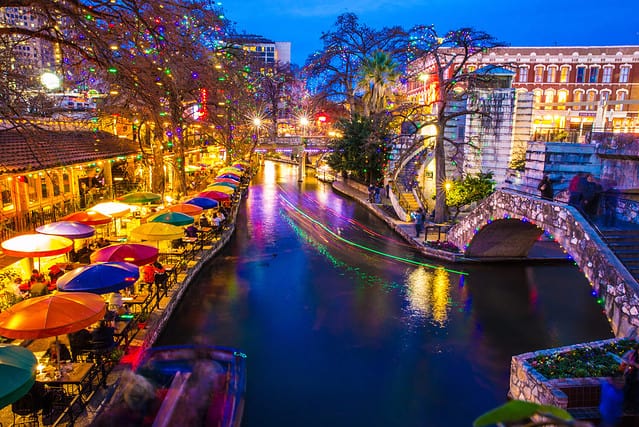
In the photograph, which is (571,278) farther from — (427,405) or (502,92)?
(502,92)

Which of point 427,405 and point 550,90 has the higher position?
point 550,90

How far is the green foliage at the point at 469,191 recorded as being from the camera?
2795cm

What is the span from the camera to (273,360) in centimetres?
1255

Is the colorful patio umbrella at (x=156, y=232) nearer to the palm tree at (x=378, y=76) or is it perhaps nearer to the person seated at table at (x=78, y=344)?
the person seated at table at (x=78, y=344)

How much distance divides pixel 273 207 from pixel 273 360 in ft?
79.4

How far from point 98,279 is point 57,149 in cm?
1093

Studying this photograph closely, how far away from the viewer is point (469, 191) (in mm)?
27969

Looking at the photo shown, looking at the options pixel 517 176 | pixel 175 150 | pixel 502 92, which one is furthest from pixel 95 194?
pixel 502 92

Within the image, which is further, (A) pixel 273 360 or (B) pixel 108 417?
(A) pixel 273 360

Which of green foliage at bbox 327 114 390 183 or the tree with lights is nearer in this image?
the tree with lights

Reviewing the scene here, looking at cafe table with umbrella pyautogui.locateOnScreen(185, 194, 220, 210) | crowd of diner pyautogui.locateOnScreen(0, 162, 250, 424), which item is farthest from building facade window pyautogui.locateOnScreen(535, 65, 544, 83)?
crowd of diner pyautogui.locateOnScreen(0, 162, 250, 424)

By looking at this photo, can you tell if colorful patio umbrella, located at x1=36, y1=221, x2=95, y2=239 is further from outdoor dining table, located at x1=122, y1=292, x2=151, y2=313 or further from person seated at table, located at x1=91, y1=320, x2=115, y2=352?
person seated at table, located at x1=91, y1=320, x2=115, y2=352

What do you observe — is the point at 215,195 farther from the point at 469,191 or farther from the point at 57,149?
the point at 469,191

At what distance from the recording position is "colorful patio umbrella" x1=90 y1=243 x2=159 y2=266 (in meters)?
13.5
